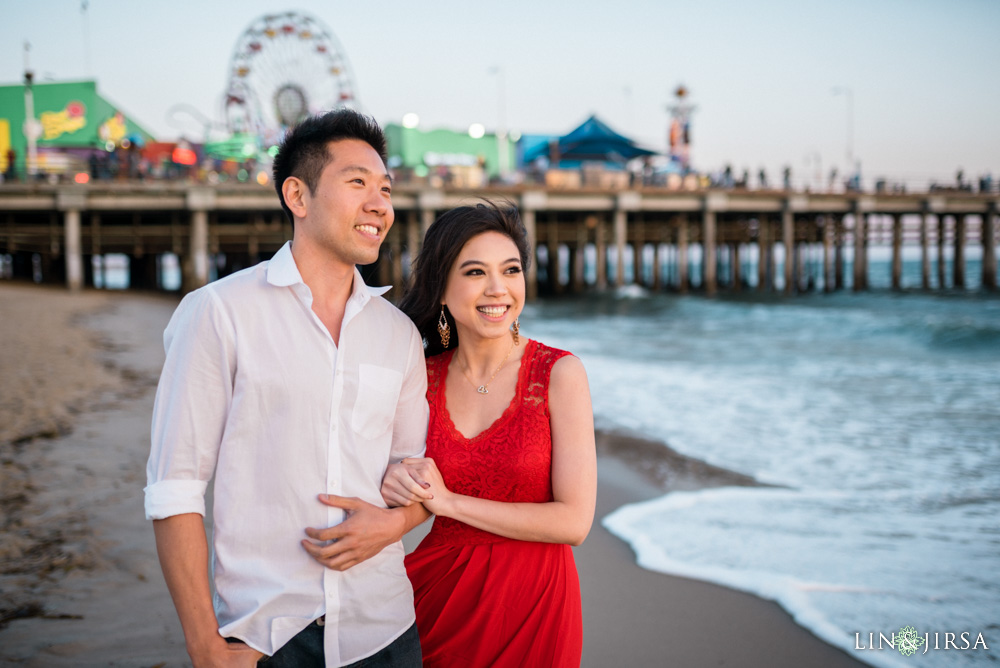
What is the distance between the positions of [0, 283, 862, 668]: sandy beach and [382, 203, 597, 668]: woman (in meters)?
1.23

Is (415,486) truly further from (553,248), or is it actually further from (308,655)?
(553,248)

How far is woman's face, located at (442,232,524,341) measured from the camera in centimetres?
220

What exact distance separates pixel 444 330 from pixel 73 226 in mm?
23033

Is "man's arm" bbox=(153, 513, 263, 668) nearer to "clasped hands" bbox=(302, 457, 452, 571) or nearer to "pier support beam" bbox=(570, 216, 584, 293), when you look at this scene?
"clasped hands" bbox=(302, 457, 452, 571)

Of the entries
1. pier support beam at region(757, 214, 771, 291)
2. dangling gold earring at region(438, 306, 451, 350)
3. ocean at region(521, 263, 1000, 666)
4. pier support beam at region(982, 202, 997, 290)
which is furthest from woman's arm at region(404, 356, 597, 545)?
pier support beam at region(982, 202, 997, 290)

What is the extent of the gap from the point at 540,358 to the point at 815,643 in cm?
220

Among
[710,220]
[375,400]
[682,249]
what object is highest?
[710,220]

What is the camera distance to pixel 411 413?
6.47 ft

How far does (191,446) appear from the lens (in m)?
1.56

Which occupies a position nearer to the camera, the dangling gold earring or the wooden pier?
the dangling gold earring

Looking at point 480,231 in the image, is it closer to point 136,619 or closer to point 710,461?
point 136,619

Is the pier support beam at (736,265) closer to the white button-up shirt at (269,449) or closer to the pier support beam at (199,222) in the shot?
the pier support beam at (199,222)

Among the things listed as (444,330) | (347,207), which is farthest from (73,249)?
(347,207)

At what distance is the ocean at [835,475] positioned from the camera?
377 centimetres
